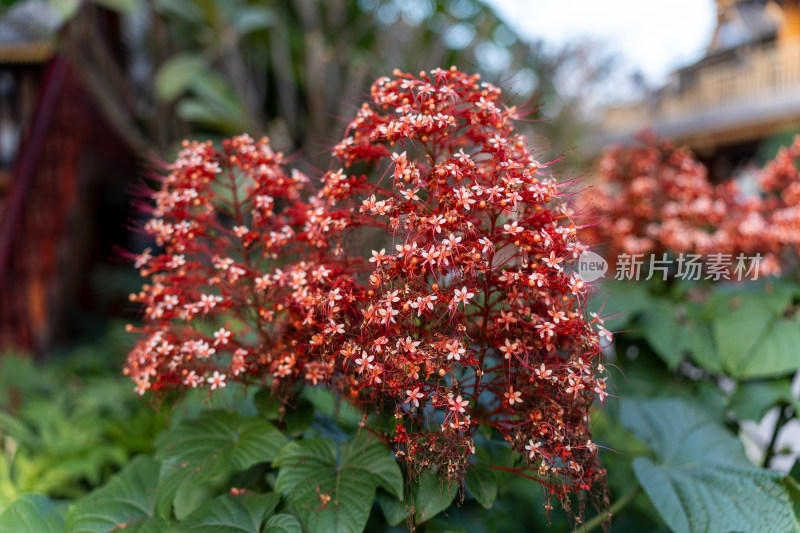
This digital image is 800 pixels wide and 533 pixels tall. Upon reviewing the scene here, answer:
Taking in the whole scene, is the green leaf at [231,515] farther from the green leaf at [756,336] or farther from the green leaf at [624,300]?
the green leaf at [756,336]

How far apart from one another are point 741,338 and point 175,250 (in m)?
1.81

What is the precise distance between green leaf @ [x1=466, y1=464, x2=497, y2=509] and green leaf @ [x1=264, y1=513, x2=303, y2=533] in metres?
0.34

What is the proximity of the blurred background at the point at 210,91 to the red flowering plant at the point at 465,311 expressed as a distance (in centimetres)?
231

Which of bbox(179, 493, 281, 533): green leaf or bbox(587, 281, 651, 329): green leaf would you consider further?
bbox(587, 281, 651, 329): green leaf

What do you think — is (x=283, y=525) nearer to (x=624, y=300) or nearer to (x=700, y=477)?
(x=700, y=477)

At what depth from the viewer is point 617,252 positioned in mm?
2273

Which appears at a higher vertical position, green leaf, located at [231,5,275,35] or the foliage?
green leaf, located at [231,5,275,35]

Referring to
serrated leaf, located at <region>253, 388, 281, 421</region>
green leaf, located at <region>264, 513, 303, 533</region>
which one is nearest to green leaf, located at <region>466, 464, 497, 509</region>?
green leaf, located at <region>264, 513, 303, 533</region>

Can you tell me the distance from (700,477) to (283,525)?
1.05m

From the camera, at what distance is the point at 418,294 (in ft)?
3.14

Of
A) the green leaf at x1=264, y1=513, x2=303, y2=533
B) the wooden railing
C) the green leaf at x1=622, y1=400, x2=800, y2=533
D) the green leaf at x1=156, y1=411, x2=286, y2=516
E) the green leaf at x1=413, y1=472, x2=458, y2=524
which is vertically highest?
the wooden railing

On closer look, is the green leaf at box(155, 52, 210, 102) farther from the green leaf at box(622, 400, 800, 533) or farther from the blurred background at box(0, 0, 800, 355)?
the green leaf at box(622, 400, 800, 533)

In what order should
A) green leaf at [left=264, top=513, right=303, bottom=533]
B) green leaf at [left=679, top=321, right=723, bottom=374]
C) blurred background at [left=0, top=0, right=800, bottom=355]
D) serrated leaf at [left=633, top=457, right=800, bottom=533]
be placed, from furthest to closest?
blurred background at [left=0, top=0, right=800, bottom=355] → green leaf at [left=679, top=321, right=723, bottom=374] → serrated leaf at [left=633, top=457, right=800, bottom=533] → green leaf at [left=264, top=513, right=303, bottom=533]

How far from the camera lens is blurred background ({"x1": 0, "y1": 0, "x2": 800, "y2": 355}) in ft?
12.6
